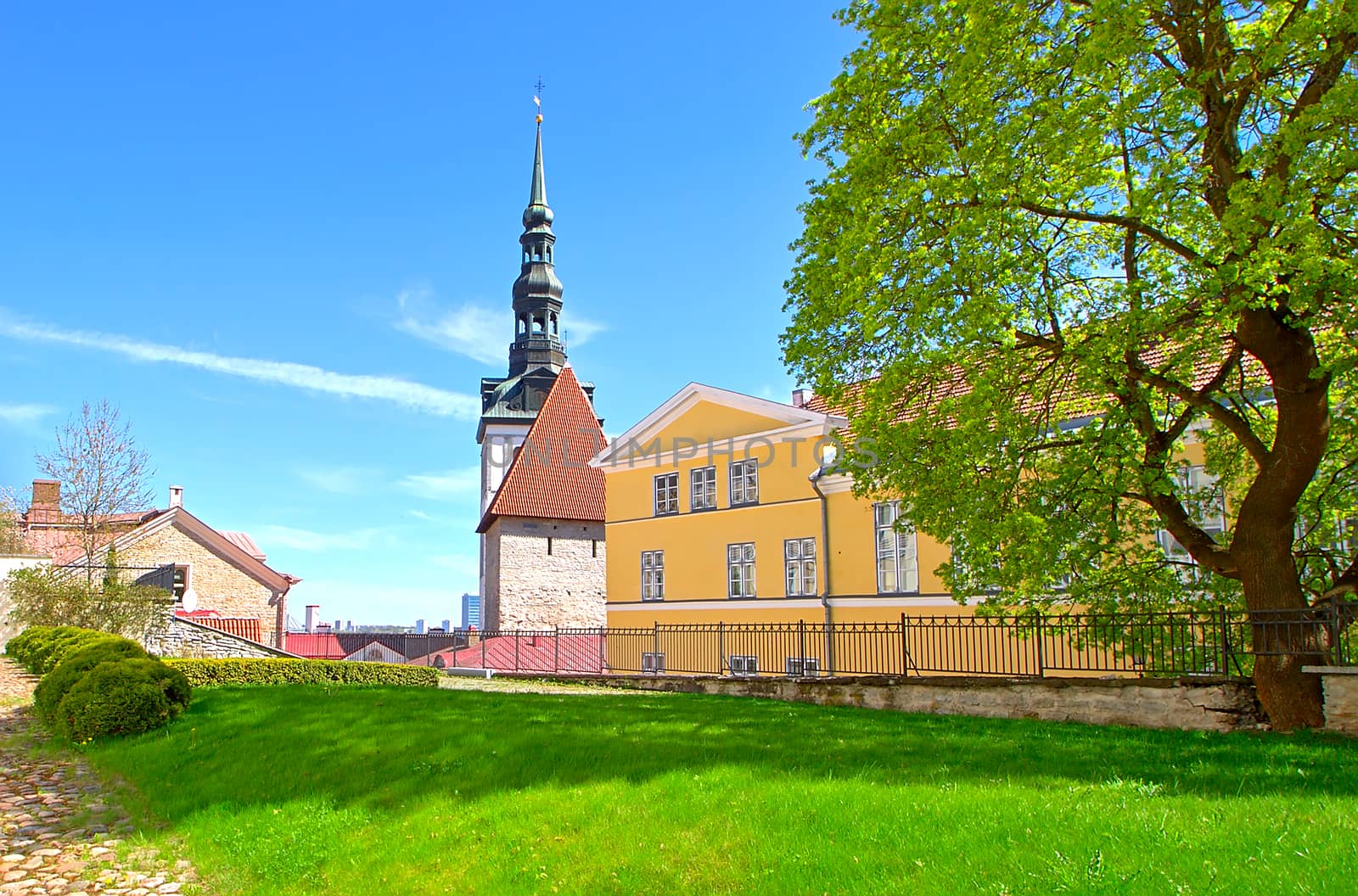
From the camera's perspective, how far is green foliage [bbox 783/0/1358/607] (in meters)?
10.5

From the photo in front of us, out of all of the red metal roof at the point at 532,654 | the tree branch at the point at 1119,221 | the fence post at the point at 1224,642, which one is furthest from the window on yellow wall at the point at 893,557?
the tree branch at the point at 1119,221

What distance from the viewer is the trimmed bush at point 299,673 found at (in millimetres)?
20078

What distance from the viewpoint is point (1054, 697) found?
1359 centimetres

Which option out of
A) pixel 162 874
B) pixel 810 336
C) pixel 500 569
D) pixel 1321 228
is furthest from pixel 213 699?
pixel 500 569

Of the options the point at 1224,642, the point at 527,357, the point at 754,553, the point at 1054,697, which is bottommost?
the point at 1054,697

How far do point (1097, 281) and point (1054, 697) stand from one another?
5.68 meters

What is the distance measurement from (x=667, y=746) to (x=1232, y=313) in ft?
23.6

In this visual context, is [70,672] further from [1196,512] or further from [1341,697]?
[1341,697]

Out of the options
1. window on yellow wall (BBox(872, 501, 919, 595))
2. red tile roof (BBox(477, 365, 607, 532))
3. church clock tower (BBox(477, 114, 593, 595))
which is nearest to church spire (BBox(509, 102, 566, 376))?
church clock tower (BBox(477, 114, 593, 595))

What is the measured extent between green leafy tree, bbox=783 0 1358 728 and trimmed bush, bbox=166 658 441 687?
485 inches

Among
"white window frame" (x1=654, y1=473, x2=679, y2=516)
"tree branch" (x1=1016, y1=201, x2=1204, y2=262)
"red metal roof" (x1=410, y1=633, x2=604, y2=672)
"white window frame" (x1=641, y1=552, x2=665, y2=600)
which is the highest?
"tree branch" (x1=1016, y1=201, x2=1204, y2=262)

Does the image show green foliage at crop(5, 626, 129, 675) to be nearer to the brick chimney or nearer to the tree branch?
the brick chimney

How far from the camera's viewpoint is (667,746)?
31.8ft

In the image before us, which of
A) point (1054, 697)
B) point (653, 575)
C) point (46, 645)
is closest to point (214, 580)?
point (46, 645)
